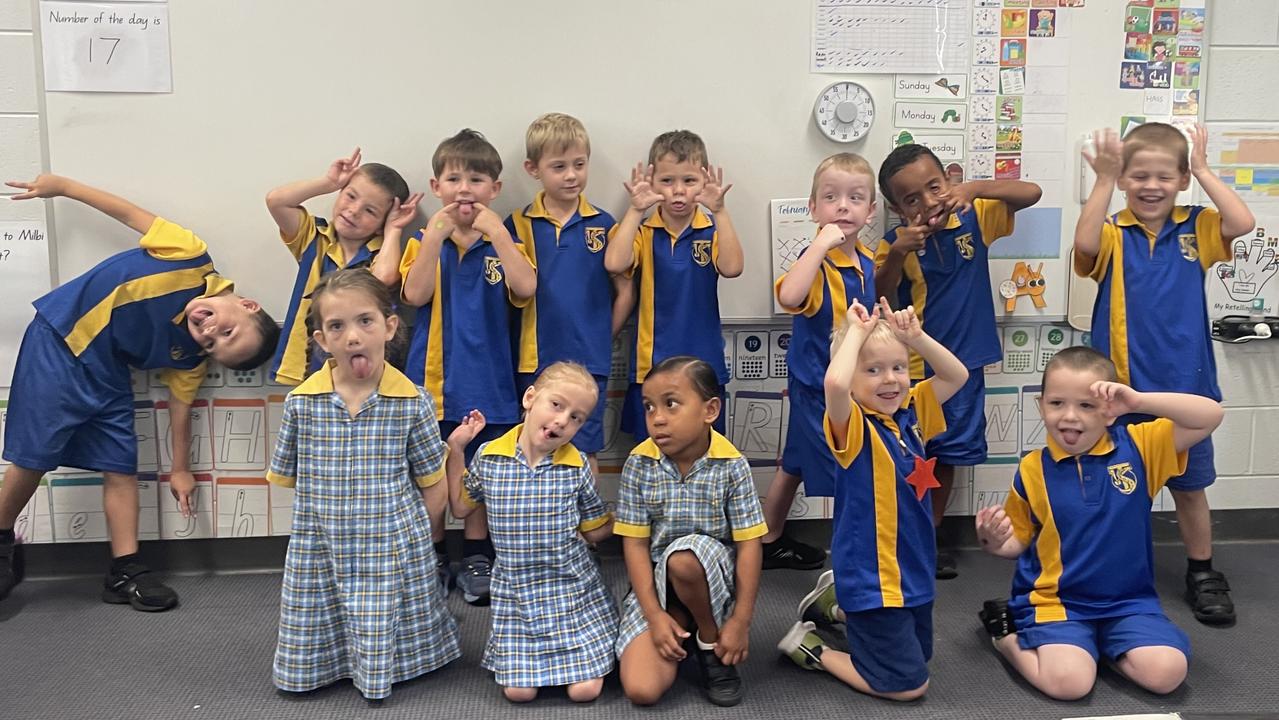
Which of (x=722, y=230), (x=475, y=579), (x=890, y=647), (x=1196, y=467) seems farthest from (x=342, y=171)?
(x=1196, y=467)

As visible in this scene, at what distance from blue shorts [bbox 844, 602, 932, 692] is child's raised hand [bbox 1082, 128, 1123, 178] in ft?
3.79

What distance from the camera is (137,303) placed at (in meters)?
2.62

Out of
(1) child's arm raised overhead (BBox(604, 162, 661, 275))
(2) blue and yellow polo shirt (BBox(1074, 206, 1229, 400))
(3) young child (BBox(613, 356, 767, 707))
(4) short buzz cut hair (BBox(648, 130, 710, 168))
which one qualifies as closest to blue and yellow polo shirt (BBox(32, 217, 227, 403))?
(1) child's arm raised overhead (BBox(604, 162, 661, 275))

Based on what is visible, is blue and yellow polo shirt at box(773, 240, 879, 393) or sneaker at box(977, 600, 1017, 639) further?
blue and yellow polo shirt at box(773, 240, 879, 393)

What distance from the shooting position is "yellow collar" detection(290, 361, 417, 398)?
2150 mm

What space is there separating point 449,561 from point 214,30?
1572mm

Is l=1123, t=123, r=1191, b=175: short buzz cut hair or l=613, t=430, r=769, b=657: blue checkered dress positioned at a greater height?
l=1123, t=123, r=1191, b=175: short buzz cut hair

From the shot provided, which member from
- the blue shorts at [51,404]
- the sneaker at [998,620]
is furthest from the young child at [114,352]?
the sneaker at [998,620]

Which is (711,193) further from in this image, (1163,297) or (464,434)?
(1163,297)

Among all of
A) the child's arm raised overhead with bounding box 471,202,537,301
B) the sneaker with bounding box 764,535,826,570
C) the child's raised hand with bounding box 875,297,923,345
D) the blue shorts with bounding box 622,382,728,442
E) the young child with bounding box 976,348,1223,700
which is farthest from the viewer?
the sneaker with bounding box 764,535,826,570

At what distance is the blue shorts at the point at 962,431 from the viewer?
109 inches

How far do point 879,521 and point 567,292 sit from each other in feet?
3.37

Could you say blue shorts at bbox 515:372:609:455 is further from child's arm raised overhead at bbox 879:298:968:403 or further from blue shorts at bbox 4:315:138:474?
blue shorts at bbox 4:315:138:474

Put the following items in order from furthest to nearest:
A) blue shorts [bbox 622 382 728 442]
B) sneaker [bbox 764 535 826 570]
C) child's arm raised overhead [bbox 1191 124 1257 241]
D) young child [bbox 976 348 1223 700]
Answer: sneaker [bbox 764 535 826 570]
blue shorts [bbox 622 382 728 442]
child's arm raised overhead [bbox 1191 124 1257 241]
young child [bbox 976 348 1223 700]
